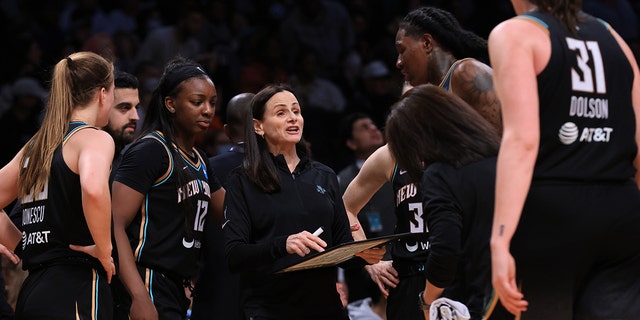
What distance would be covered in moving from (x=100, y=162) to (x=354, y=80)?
8.48 metres

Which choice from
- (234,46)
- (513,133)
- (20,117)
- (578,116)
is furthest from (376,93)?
(513,133)

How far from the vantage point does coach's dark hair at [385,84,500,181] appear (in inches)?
143

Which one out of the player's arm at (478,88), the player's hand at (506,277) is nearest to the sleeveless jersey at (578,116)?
the player's hand at (506,277)

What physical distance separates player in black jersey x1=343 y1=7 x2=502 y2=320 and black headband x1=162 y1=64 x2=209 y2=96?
1133 mm

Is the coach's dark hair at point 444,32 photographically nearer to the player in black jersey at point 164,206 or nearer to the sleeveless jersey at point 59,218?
the player in black jersey at point 164,206

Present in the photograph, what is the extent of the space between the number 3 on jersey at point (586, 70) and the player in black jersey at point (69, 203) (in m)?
2.22

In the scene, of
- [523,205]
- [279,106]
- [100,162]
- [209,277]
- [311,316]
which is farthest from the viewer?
[209,277]

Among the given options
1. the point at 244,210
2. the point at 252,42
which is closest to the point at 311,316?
the point at 244,210

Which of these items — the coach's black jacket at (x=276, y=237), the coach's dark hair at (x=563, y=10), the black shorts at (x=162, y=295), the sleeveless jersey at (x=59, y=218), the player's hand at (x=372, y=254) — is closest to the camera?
the coach's dark hair at (x=563, y=10)

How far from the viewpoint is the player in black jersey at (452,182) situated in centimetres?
352

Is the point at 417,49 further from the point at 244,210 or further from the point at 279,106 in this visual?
the point at 244,210

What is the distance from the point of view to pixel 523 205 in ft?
10.3

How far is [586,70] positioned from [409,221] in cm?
187

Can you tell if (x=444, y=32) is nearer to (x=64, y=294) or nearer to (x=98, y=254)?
(x=98, y=254)
